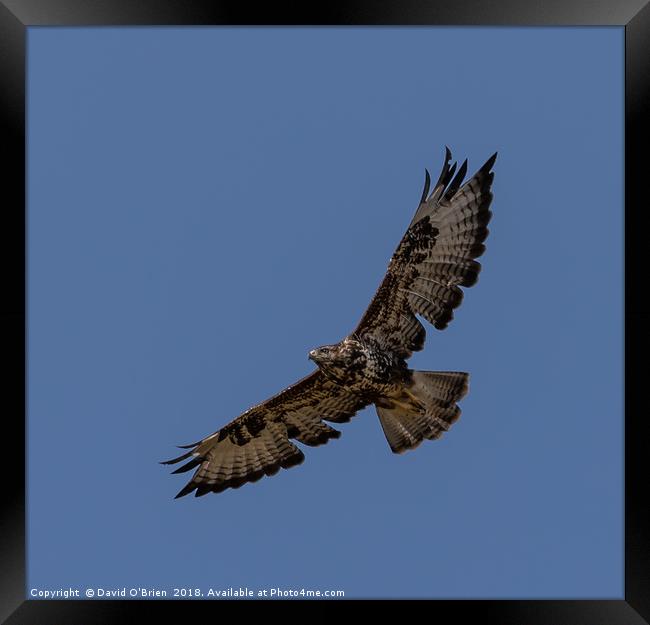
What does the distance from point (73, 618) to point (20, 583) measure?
518mm

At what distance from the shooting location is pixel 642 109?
7.65m

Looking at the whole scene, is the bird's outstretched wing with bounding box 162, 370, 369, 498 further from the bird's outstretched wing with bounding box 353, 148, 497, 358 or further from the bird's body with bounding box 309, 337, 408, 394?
the bird's outstretched wing with bounding box 353, 148, 497, 358

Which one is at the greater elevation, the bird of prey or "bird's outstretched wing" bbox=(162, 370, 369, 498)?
the bird of prey

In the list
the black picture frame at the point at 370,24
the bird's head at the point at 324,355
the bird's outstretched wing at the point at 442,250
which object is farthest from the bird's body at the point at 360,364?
the black picture frame at the point at 370,24

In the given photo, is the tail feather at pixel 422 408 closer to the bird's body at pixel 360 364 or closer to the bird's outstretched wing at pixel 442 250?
the bird's body at pixel 360 364

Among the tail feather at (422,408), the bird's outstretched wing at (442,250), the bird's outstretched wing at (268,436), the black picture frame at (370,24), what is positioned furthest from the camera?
the bird's outstretched wing at (268,436)

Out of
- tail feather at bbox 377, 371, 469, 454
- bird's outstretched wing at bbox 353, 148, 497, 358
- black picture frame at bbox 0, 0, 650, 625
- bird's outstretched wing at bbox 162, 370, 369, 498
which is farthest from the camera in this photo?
bird's outstretched wing at bbox 162, 370, 369, 498

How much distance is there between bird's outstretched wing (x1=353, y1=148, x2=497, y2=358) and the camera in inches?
360

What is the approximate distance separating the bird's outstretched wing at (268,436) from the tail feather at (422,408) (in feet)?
1.36

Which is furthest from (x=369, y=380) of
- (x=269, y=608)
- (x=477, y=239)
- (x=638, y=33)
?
(x=638, y=33)

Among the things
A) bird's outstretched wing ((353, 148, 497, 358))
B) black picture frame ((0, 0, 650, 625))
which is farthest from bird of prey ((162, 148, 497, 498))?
black picture frame ((0, 0, 650, 625))

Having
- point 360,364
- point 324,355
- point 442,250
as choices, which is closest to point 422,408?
point 360,364

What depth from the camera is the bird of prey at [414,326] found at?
916cm

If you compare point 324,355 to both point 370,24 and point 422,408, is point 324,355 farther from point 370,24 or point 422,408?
point 370,24
